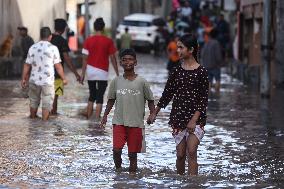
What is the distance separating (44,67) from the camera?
1700cm

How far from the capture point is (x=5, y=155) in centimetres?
1255

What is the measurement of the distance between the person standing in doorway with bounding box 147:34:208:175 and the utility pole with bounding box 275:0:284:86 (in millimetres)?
15982

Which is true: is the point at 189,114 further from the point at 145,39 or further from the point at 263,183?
the point at 145,39

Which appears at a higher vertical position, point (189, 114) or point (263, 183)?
point (189, 114)

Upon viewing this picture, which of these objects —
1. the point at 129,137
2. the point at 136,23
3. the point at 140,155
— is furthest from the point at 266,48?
the point at 136,23

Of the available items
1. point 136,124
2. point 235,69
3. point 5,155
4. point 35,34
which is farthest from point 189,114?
point 35,34

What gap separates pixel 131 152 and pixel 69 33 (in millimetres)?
28170

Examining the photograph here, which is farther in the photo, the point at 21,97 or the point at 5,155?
the point at 21,97

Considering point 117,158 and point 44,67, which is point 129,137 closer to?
point 117,158

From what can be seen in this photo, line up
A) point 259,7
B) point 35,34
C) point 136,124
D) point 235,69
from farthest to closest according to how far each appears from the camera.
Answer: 1. point 35,34
2. point 235,69
3. point 259,7
4. point 136,124

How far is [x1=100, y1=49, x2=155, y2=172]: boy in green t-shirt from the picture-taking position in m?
11.3

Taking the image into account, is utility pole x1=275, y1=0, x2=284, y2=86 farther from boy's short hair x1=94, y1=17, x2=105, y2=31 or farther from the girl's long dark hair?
the girl's long dark hair

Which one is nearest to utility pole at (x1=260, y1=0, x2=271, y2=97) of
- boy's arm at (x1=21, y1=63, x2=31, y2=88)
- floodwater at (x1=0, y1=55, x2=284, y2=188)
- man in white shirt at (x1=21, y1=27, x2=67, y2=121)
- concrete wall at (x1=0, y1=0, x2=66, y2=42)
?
floodwater at (x1=0, y1=55, x2=284, y2=188)

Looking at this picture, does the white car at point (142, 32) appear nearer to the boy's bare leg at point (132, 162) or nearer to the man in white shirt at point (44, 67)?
the man in white shirt at point (44, 67)
